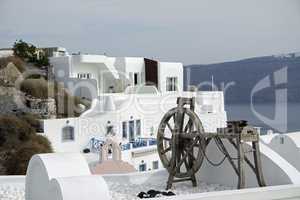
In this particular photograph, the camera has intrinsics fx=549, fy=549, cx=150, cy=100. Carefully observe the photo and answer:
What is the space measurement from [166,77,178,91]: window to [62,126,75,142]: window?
8.73 meters

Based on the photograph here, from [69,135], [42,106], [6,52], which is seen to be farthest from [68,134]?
[6,52]

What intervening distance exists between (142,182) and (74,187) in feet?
8.48

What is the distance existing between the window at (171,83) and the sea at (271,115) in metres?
3.65

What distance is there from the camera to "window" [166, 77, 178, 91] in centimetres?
2436

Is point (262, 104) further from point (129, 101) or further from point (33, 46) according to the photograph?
point (33, 46)

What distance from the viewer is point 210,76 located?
863 inches

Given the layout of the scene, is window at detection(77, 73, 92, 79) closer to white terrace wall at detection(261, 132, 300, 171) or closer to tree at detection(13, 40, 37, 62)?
tree at detection(13, 40, 37, 62)

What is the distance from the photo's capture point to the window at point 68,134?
16.1 meters

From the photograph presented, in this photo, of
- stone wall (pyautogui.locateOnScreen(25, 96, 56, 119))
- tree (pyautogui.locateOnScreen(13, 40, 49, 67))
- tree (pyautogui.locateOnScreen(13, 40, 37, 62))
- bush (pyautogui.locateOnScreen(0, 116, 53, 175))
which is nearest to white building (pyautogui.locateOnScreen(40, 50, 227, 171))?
bush (pyautogui.locateOnScreen(0, 116, 53, 175))

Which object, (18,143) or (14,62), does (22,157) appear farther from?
(14,62)

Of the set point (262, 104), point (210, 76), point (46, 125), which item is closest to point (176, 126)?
point (46, 125)

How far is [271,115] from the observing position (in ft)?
63.3

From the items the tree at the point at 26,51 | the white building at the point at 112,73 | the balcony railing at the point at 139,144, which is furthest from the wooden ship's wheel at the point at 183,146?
the tree at the point at 26,51

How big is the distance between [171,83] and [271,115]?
6361 mm
